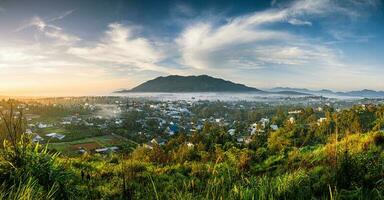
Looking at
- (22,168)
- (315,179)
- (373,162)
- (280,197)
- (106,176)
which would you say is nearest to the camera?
(280,197)

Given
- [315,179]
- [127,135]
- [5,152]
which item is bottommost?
[127,135]

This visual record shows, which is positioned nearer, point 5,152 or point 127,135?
point 5,152

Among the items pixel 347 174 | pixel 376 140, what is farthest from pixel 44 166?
pixel 376 140

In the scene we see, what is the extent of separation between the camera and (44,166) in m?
4.85

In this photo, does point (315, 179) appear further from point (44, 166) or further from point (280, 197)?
point (44, 166)

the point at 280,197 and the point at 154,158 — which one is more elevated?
the point at 280,197

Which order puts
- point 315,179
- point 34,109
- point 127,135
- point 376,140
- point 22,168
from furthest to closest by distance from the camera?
1. point 34,109
2. point 127,135
3. point 376,140
4. point 315,179
5. point 22,168

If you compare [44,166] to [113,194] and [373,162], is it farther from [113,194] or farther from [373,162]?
[373,162]

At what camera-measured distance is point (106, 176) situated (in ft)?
23.9

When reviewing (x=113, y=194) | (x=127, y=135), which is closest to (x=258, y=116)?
(x=127, y=135)

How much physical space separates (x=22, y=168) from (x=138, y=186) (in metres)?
1.96

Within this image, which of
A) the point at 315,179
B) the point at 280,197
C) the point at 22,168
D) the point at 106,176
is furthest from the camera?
the point at 106,176

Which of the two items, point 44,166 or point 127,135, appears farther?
point 127,135

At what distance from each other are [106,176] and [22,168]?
8.92 feet
